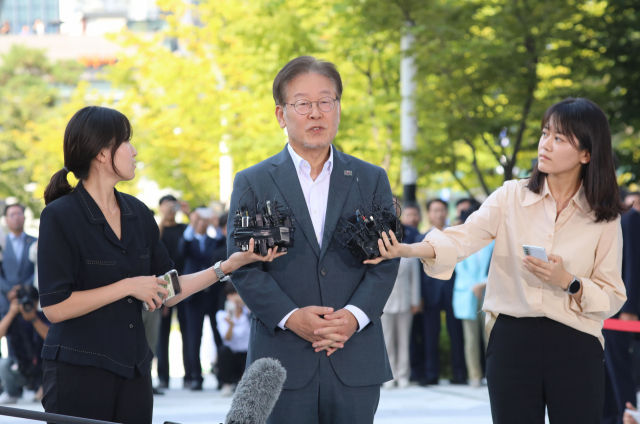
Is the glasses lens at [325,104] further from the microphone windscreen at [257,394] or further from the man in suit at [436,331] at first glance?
the man in suit at [436,331]

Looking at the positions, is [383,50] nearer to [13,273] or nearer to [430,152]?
[430,152]

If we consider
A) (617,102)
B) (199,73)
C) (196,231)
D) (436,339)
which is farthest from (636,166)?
(199,73)

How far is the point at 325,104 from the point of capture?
3184 millimetres

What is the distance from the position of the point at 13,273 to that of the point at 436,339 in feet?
18.1

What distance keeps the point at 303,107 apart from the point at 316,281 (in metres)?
0.79

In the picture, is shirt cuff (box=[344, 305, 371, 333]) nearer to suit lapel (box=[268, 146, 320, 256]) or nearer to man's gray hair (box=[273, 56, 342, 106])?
suit lapel (box=[268, 146, 320, 256])

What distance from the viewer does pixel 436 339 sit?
9359 millimetres

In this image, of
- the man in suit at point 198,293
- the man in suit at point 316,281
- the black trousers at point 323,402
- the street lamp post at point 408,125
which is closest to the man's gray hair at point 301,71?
the man in suit at point 316,281

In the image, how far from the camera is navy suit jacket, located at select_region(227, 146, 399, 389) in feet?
9.91

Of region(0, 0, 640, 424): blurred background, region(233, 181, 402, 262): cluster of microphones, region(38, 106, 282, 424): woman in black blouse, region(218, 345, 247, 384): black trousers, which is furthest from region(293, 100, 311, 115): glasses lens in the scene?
region(218, 345, 247, 384): black trousers

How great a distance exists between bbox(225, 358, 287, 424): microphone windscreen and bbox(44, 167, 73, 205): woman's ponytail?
1.30m

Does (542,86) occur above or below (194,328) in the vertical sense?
above

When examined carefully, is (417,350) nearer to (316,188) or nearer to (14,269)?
(14,269)

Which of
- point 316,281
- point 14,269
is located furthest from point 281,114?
point 14,269
